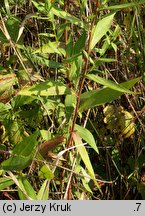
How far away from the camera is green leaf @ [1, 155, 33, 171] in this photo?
941 millimetres

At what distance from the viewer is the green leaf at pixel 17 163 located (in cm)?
94

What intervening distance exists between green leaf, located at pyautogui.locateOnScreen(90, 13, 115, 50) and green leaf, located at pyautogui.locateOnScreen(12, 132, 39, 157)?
266 mm

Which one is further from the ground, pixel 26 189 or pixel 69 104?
pixel 69 104

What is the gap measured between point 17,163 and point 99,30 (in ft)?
1.25

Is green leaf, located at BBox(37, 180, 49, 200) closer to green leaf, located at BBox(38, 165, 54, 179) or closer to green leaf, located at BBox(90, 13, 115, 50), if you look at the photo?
green leaf, located at BBox(38, 165, 54, 179)

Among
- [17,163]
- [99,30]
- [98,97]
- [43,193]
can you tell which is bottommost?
[43,193]

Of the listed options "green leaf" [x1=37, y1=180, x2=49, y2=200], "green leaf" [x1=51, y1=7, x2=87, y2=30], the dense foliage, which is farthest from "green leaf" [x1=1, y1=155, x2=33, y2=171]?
"green leaf" [x1=51, y1=7, x2=87, y2=30]

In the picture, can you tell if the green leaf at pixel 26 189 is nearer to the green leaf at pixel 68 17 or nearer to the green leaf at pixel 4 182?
the green leaf at pixel 4 182

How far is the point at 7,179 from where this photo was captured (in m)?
1.04

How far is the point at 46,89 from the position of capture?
40.9 inches

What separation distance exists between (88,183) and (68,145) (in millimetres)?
295

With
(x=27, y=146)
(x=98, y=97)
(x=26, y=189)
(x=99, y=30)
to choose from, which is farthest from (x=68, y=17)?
(x=26, y=189)

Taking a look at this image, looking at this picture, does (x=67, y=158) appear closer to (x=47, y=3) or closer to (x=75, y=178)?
Answer: (x=75, y=178)

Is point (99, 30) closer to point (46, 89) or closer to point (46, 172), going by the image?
point (46, 89)
